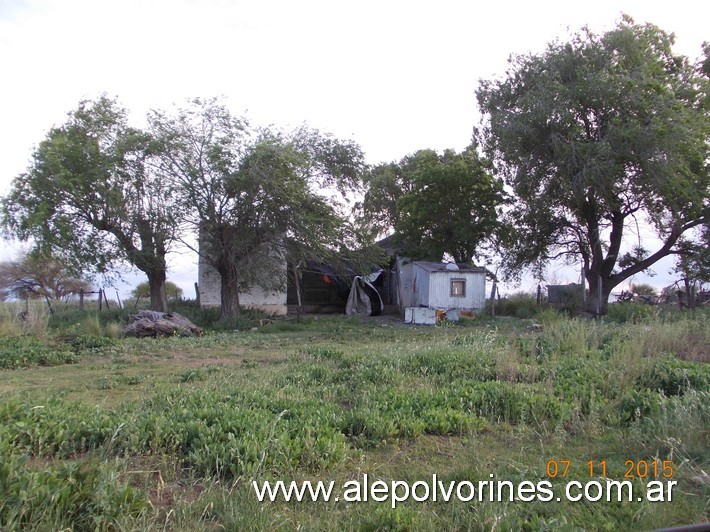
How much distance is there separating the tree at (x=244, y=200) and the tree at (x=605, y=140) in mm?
8217

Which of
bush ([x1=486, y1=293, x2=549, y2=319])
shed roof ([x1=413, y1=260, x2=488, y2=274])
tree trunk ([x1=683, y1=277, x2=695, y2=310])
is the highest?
shed roof ([x1=413, y1=260, x2=488, y2=274])

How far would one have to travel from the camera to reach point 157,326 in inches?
555

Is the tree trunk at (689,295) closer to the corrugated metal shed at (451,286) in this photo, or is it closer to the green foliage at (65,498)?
the corrugated metal shed at (451,286)

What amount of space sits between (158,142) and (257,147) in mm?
3175

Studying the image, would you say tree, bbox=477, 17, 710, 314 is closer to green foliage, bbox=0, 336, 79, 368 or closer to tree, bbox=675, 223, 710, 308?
tree, bbox=675, 223, 710, 308

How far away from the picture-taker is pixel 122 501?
282cm

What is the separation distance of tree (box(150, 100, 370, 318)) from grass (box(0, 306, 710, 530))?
1088 cm

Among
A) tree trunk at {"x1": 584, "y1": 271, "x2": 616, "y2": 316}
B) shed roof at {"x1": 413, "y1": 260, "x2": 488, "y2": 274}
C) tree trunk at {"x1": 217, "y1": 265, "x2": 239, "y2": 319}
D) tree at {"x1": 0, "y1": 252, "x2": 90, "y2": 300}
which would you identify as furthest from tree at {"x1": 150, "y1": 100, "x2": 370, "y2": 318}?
tree at {"x1": 0, "y1": 252, "x2": 90, "y2": 300}

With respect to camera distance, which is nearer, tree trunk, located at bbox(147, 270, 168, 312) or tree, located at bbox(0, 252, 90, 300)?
tree trunk, located at bbox(147, 270, 168, 312)

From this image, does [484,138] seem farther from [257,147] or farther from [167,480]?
[167,480]

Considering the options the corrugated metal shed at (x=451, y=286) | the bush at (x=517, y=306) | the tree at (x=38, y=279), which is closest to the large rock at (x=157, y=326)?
the corrugated metal shed at (x=451, y=286)

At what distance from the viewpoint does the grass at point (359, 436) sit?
287 centimetres

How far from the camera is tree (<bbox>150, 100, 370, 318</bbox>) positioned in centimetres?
1762
